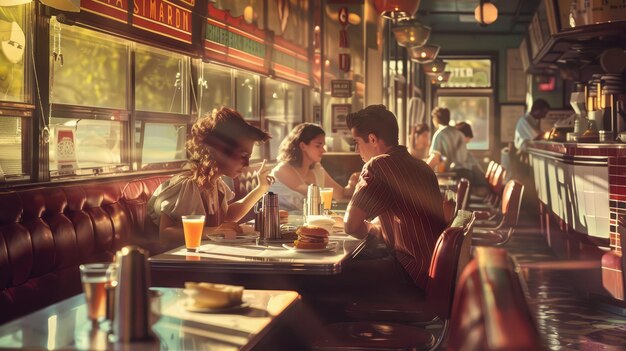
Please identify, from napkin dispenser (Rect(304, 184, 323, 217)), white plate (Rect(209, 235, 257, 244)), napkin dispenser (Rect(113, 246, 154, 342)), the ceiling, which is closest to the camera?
napkin dispenser (Rect(113, 246, 154, 342))

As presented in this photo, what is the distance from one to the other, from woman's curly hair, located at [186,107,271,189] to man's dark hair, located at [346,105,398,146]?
523mm

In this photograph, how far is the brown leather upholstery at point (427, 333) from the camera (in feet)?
9.66

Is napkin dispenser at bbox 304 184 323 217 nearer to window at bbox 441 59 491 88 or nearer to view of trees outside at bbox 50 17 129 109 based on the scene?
view of trees outside at bbox 50 17 129 109

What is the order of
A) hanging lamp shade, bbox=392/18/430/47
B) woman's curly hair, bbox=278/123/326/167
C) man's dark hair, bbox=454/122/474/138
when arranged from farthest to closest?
man's dark hair, bbox=454/122/474/138 → hanging lamp shade, bbox=392/18/430/47 → woman's curly hair, bbox=278/123/326/167

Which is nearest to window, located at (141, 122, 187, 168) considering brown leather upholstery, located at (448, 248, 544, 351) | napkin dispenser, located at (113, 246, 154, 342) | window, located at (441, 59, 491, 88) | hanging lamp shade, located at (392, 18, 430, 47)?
napkin dispenser, located at (113, 246, 154, 342)

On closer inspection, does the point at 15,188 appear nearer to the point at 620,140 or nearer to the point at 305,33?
→ the point at 620,140

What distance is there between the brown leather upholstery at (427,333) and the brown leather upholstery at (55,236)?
120 cm

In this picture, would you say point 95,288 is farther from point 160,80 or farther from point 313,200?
point 160,80

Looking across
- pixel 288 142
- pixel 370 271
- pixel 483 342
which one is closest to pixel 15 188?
pixel 370 271

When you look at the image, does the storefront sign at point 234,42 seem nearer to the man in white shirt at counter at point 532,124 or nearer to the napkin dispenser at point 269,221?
the napkin dispenser at point 269,221

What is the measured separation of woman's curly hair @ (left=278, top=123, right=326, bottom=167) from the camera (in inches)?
221

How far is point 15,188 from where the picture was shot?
144 inches

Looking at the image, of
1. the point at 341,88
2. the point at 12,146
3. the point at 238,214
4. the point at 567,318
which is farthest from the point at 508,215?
the point at 341,88

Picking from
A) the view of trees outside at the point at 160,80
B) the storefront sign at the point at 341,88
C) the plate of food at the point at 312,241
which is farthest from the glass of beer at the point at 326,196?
the storefront sign at the point at 341,88
